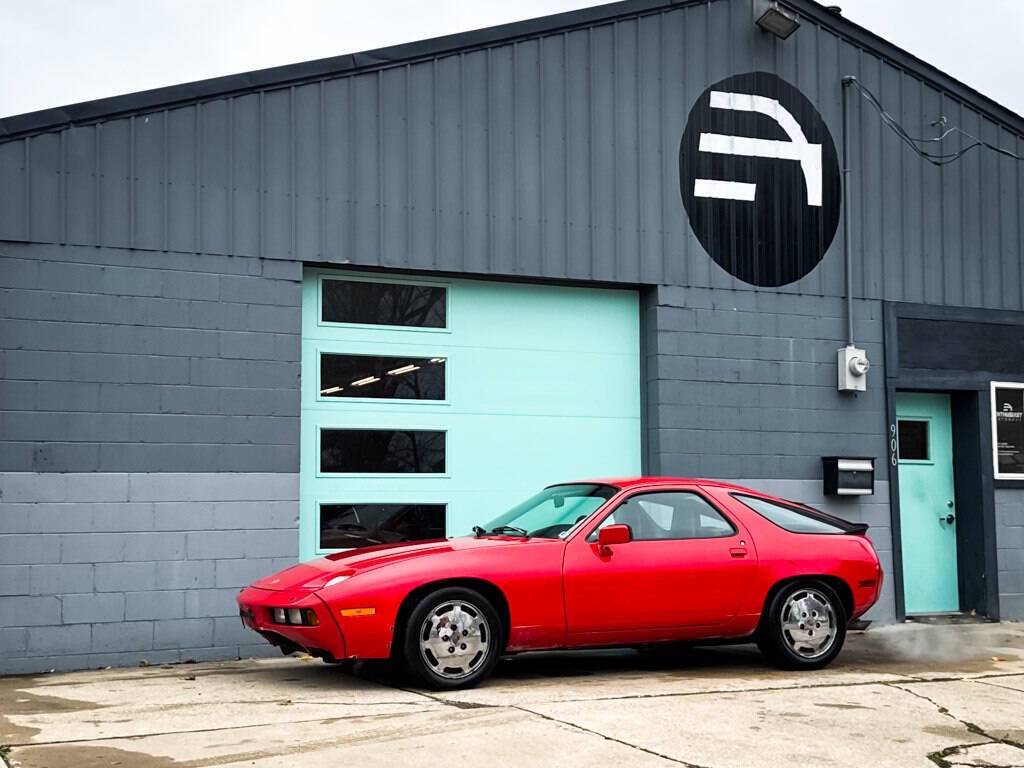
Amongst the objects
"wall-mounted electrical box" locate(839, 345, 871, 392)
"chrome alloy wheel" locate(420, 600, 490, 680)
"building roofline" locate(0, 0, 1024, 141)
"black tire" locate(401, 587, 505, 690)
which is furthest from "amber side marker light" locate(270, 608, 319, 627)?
"wall-mounted electrical box" locate(839, 345, 871, 392)

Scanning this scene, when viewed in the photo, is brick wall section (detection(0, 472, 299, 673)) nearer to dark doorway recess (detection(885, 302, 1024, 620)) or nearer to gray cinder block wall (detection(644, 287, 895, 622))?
gray cinder block wall (detection(644, 287, 895, 622))

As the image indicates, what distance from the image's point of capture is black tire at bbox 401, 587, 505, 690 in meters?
7.80

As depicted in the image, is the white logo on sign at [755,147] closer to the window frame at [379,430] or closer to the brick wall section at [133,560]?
the window frame at [379,430]

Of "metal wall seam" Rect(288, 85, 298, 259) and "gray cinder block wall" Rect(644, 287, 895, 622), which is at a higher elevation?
→ "metal wall seam" Rect(288, 85, 298, 259)

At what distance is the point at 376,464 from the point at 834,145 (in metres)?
6.04

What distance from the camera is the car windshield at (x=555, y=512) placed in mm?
8703

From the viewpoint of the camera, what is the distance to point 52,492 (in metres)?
9.59

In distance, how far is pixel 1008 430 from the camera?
13453 mm

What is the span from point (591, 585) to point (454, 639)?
3.45 ft

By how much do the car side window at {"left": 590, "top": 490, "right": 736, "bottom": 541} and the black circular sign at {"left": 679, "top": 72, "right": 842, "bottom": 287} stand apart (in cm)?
396

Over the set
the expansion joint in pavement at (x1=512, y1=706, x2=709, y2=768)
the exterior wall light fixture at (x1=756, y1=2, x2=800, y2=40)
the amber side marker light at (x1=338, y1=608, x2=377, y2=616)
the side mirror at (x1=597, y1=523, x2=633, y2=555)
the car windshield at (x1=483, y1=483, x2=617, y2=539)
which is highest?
the exterior wall light fixture at (x1=756, y1=2, x2=800, y2=40)

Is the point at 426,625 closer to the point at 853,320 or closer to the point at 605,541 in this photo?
the point at 605,541

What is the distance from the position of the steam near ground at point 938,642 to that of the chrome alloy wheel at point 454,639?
3.84m

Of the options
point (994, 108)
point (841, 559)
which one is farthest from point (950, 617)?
point (994, 108)
